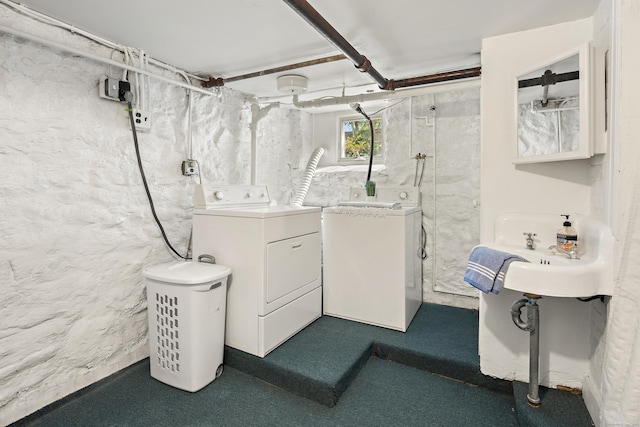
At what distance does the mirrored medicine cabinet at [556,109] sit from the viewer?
4.66 ft

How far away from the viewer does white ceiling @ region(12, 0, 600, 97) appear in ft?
5.10

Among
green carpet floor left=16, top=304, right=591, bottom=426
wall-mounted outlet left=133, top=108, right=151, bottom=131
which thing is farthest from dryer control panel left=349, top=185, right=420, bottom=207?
wall-mounted outlet left=133, top=108, right=151, bottom=131

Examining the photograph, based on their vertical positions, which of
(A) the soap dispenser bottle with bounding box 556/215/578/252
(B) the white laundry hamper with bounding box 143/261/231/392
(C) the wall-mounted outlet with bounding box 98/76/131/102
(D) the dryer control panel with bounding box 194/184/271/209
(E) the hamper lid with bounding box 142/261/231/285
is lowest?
(B) the white laundry hamper with bounding box 143/261/231/392

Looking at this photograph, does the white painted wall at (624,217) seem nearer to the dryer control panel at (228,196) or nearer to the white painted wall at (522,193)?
the white painted wall at (522,193)

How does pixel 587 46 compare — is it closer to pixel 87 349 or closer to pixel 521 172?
pixel 521 172

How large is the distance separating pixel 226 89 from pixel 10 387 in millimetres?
2449

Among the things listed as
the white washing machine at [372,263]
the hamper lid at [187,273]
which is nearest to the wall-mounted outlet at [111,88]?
the hamper lid at [187,273]

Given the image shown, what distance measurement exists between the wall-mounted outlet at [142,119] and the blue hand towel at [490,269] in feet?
7.13

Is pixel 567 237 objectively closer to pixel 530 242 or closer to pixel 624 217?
pixel 530 242

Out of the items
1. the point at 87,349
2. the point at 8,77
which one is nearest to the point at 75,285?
the point at 87,349

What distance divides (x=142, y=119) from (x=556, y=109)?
245cm

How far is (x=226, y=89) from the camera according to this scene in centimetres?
281

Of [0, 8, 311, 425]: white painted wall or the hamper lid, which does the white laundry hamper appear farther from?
[0, 8, 311, 425]: white painted wall

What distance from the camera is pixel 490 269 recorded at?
1389 mm
